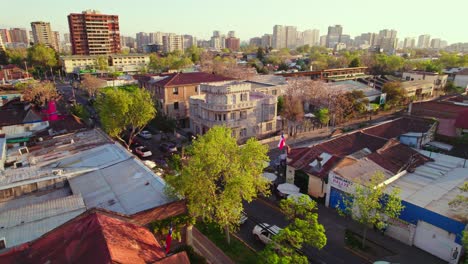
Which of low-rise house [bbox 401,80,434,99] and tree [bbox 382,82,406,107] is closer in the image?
tree [bbox 382,82,406,107]

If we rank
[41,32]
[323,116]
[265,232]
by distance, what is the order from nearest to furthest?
[265,232] → [323,116] → [41,32]

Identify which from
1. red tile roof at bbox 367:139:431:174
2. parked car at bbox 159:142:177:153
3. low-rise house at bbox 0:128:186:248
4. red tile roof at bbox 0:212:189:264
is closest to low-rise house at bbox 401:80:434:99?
red tile roof at bbox 367:139:431:174

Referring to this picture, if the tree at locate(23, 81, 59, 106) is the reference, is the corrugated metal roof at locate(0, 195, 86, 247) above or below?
below

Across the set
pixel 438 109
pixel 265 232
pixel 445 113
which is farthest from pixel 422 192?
pixel 438 109

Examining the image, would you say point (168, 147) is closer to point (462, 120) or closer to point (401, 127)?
point (401, 127)

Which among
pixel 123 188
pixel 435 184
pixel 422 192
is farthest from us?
pixel 435 184

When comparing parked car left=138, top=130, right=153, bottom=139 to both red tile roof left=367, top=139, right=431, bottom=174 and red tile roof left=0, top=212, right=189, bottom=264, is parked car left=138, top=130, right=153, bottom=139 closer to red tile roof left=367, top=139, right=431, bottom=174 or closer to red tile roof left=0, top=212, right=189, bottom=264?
red tile roof left=0, top=212, right=189, bottom=264

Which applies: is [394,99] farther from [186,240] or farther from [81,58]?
[81,58]
